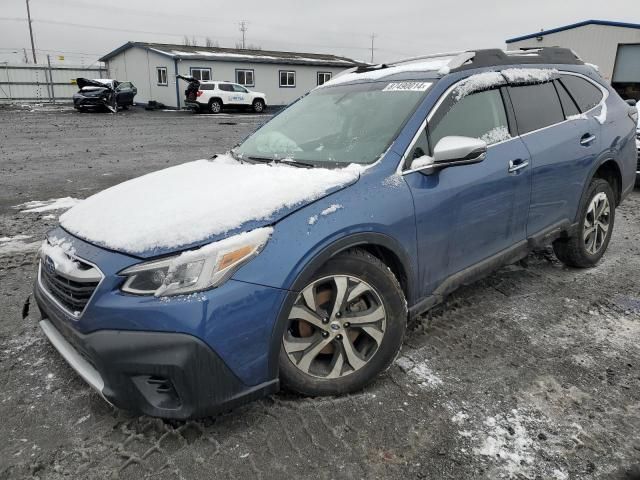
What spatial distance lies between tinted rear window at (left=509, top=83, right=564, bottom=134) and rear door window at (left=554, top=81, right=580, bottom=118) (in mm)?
63

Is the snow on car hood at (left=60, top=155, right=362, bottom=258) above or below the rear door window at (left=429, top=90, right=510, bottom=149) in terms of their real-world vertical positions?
below

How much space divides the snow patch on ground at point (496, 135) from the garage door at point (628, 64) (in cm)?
2791

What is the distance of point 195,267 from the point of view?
208 centimetres

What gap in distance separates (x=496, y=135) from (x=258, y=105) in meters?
25.7

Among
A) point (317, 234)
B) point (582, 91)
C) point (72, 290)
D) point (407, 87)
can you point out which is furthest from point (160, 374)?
point (582, 91)

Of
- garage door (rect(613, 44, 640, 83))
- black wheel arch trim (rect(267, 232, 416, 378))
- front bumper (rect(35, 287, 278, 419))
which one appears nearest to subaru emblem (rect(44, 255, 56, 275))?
front bumper (rect(35, 287, 278, 419))

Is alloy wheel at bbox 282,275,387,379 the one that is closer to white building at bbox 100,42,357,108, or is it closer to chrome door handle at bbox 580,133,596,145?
chrome door handle at bbox 580,133,596,145

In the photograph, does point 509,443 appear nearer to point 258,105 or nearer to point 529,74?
point 529,74

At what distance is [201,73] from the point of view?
2978cm

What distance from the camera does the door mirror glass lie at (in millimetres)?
2705

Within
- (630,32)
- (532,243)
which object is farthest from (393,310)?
(630,32)

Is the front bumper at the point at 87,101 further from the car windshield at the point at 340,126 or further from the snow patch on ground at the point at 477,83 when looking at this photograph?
the snow patch on ground at the point at 477,83

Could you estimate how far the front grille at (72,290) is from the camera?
7.17 ft

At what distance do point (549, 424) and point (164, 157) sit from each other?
→ 10000 mm
